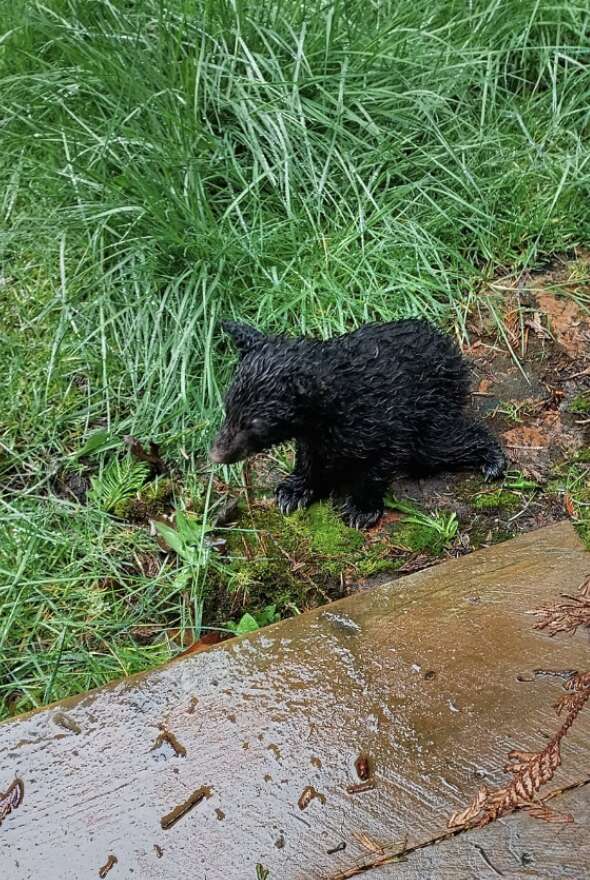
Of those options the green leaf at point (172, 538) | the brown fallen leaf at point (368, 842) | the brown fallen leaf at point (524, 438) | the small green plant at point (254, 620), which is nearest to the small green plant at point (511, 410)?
the brown fallen leaf at point (524, 438)

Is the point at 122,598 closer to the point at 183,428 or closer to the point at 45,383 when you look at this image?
the point at 183,428

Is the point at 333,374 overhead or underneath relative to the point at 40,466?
overhead

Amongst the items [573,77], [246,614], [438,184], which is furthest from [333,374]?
[573,77]

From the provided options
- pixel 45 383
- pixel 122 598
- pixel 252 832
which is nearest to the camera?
pixel 252 832

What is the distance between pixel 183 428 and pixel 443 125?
1957 millimetres

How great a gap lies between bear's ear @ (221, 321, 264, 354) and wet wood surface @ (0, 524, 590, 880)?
0.89m

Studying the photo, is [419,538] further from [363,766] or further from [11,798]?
[11,798]

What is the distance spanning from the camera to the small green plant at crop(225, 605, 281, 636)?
7.41 feet

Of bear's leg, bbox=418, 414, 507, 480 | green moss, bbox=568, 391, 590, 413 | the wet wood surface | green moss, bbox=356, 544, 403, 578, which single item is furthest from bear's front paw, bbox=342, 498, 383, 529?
green moss, bbox=568, 391, 590, 413

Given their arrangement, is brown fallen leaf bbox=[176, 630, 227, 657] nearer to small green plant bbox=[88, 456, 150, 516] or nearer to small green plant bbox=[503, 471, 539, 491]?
small green plant bbox=[88, 456, 150, 516]

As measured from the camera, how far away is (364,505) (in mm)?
2527

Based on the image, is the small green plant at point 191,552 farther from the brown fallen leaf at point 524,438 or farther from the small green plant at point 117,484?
the brown fallen leaf at point 524,438

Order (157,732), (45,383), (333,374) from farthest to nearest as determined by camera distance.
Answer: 1. (45,383)
2. (333,374)
3. (157,732)

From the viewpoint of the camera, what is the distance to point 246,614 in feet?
7.57
